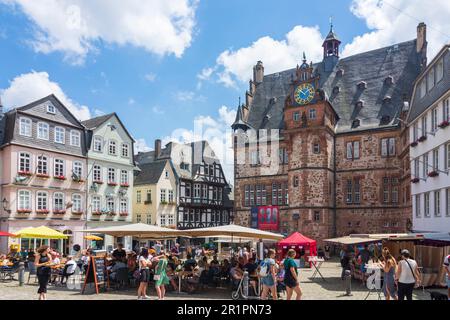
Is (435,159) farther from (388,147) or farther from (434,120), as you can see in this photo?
(388,147)

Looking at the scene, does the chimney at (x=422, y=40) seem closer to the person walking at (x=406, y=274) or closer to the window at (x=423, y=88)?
the window at (x=423, y=88)

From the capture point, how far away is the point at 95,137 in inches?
1412

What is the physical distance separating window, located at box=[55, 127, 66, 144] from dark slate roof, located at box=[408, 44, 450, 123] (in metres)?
24.0

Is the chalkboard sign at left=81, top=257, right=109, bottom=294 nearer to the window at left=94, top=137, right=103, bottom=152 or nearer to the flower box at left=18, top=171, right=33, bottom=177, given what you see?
the flower box at left=18, top=171, right=33, bottom=177

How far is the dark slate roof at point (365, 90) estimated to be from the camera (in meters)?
41.0

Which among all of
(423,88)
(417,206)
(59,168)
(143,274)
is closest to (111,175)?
(59,168)

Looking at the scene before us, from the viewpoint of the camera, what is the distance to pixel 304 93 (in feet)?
131

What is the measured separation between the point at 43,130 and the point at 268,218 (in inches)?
826

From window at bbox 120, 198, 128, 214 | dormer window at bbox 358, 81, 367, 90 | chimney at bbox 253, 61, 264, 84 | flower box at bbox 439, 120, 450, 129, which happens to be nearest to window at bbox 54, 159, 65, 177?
window at bbox 120, 198, 128, 214

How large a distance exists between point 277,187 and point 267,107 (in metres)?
9.22

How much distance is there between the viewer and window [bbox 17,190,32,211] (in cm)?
2955
